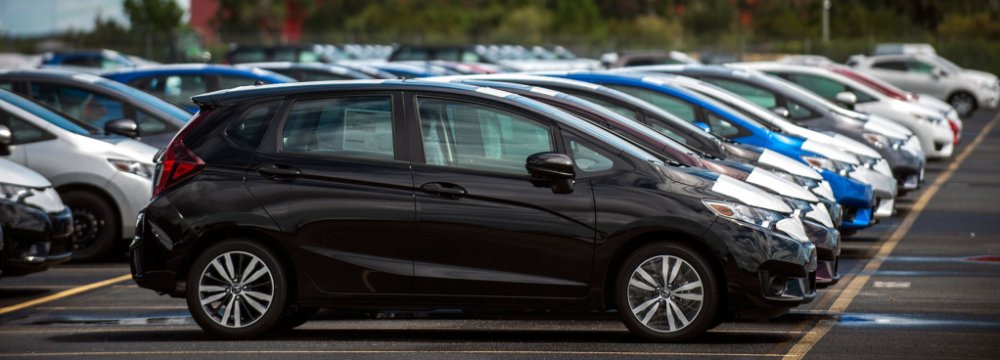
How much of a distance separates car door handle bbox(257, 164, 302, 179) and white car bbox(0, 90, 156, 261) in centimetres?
438

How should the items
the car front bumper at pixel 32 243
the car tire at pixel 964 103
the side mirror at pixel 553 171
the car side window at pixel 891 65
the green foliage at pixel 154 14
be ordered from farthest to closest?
the green foliage at pixel 154 14, the car side window at pixel 891 65, the car tire at pixel 964 103, the car front bumper at pixel 32 243, the side mirror at pixel 553 171

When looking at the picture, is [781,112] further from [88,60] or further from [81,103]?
[88,60]

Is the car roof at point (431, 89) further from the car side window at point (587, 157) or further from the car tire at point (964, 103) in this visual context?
the car tire at point (964, 103)

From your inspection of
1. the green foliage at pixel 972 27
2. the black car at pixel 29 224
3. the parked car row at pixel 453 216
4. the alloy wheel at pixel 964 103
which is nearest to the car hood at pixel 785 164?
the parked car row at pixel 453 216

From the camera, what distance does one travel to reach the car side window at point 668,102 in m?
13.2

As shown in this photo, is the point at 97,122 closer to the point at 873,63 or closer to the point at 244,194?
the point at 244,194

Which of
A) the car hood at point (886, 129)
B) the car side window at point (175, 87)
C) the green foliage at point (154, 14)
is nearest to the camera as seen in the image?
the car hood at point (886, 129)

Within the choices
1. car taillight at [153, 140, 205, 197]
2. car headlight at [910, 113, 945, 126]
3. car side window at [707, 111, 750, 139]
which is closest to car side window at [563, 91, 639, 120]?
car side window at [707, 111, 750, 139]

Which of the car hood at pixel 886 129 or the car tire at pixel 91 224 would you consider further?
the car hood at pixel 886 129

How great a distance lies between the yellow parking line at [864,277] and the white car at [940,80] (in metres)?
17.1

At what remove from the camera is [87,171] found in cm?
1290

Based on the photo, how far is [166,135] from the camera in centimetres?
1420

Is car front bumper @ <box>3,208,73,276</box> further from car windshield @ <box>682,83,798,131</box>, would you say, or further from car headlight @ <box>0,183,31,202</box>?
car windshield @ <box>682,83,798,131</box>

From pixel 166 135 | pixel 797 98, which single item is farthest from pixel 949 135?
pixel 166 135
